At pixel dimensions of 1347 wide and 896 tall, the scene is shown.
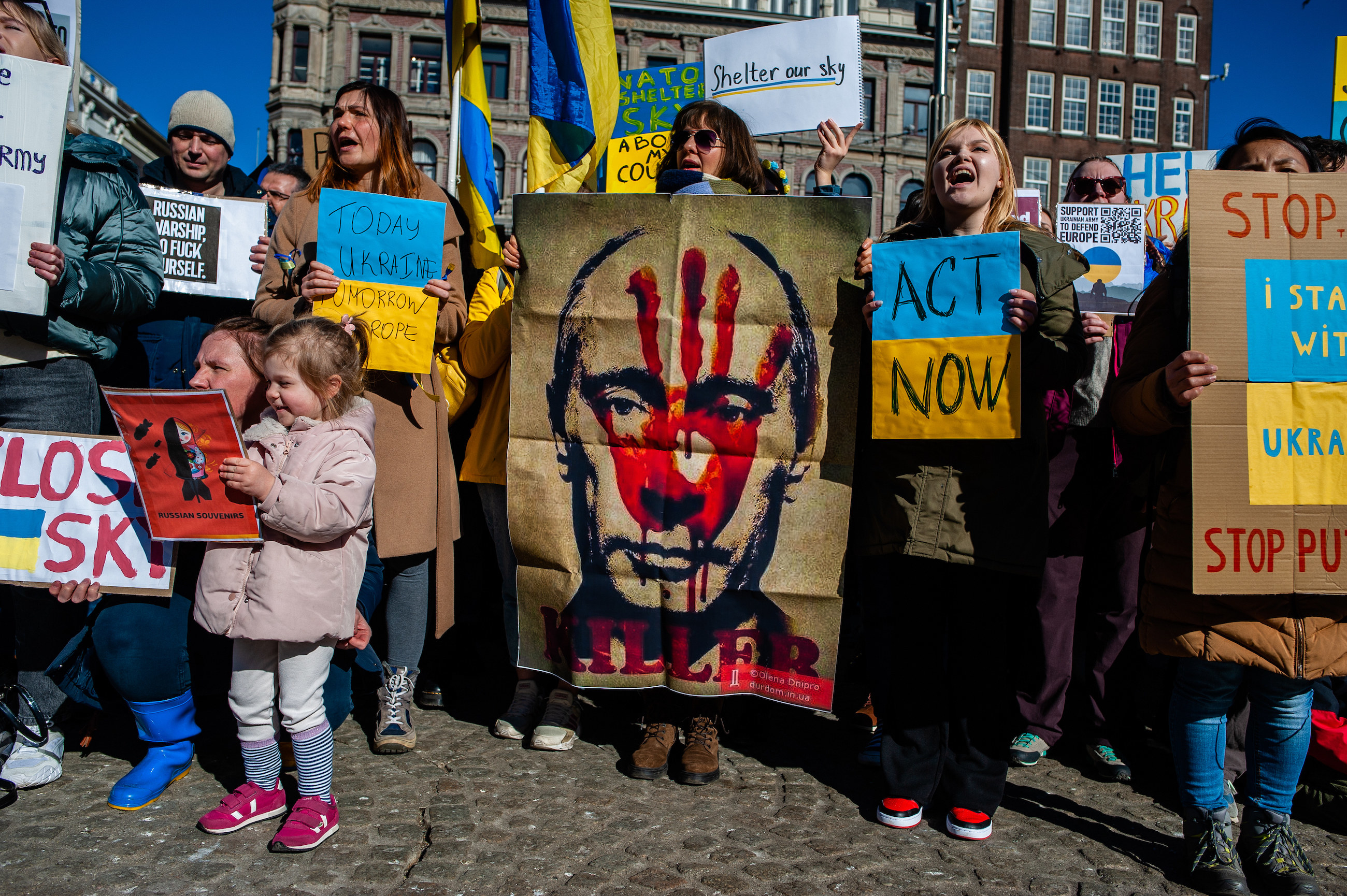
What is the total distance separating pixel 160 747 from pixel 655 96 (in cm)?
506

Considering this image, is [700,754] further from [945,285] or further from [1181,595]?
[945,285]

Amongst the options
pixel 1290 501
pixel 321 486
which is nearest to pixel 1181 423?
pixel 1290 501

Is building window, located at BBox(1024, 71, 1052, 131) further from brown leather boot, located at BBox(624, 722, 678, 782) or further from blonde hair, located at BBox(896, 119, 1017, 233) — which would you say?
brown leather boot, located at BBox(624, 722, 678, 782)

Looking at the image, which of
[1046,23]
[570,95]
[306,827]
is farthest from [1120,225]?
[1046,23]

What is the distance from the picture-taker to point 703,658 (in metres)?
3.10

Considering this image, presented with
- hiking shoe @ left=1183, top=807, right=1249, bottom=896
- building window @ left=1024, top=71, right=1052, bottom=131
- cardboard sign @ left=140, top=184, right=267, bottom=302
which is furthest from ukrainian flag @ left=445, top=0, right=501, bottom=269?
building window @ left=1024, top=71, right=1052, bottom=131

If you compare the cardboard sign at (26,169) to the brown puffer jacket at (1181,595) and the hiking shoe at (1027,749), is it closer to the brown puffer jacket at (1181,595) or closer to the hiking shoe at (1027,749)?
the brown puffer jacket at (1181,595)

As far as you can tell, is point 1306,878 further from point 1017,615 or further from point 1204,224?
point 1204,224

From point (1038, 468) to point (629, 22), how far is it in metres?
35.0

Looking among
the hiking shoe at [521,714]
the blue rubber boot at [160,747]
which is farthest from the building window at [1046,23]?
the blue rubber boot at [160,747]

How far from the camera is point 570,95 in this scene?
4238mm

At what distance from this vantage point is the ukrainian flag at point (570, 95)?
4.21 meters

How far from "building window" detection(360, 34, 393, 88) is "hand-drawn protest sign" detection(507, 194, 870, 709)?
34.4 meters

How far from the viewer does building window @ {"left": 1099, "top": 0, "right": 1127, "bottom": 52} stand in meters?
37.8
